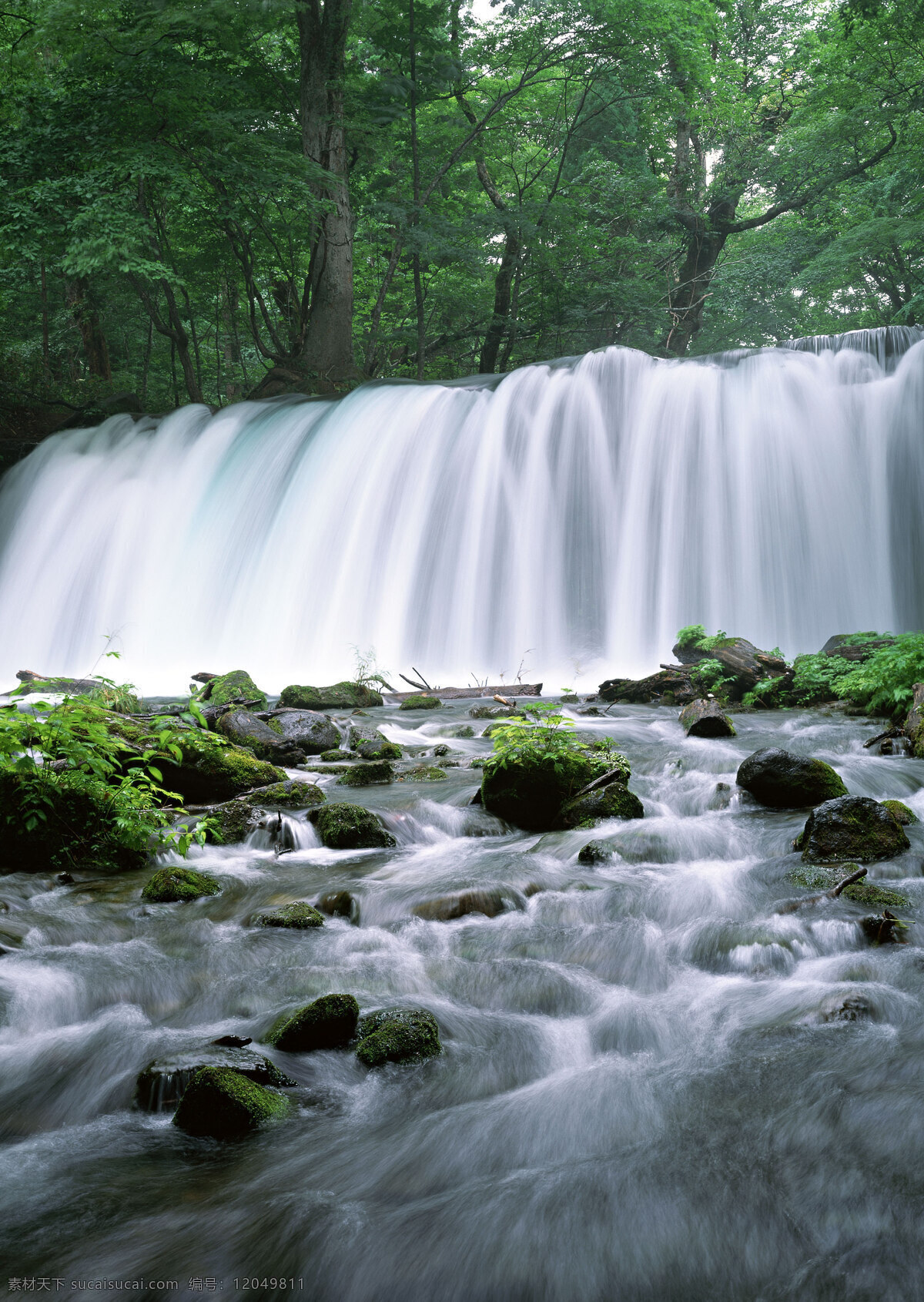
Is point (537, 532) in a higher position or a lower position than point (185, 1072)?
higher

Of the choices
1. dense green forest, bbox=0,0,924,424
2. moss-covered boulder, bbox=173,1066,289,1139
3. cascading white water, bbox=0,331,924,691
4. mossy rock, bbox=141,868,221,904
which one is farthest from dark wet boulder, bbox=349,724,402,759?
dense green forest, bbox=0,0,924,424

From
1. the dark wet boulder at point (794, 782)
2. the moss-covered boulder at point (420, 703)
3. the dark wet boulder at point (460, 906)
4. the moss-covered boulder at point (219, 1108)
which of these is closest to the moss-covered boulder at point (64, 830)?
the dark wet boulder at point (460, 906)

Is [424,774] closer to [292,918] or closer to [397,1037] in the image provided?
[292,918]

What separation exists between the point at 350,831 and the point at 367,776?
141cm

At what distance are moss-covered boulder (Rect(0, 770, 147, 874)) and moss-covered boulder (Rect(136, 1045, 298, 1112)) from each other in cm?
192

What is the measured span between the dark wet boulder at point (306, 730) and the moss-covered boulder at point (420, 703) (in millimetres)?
1868

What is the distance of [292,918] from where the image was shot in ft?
12.3

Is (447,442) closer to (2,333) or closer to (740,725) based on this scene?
(740,725)

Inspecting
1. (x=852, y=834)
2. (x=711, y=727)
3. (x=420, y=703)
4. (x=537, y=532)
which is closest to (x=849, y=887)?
(x=852, y=834)

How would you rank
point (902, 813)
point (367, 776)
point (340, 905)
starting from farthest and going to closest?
point (367, 776) → point (902, 813) → point (340, 905)

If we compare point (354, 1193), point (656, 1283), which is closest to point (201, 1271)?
point (354, 1193)

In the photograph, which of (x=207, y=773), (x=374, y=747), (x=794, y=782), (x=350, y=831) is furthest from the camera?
(x=374, y=747)

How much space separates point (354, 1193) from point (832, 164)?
89.2 feet

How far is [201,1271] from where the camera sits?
6.01ft
